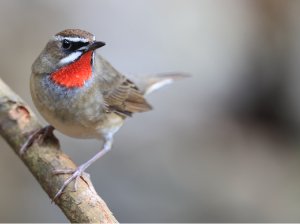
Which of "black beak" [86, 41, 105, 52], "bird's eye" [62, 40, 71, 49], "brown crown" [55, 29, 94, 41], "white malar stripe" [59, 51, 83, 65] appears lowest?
"white malar stripe" [59, 51, 83, 65]

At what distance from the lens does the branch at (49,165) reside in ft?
9.46

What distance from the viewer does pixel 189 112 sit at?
7.71m

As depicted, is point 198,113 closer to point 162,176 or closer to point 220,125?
point 220,125

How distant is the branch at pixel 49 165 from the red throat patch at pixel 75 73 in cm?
79

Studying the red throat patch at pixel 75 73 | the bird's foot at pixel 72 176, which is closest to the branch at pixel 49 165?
the bird's foot at pixel 72 176

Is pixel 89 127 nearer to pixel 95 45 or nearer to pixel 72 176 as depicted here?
pixel 72 176

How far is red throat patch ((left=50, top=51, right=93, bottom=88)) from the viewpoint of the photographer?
10.5ft

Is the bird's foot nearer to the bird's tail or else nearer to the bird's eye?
the bird's eye

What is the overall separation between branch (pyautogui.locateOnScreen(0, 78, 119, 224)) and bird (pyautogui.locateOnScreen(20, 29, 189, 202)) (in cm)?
9

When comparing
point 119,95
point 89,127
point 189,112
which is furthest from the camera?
point 189,112

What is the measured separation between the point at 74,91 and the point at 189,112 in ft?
15.3

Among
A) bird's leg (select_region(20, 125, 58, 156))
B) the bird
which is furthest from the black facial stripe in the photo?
bird's leg (select_region(20, 125, 58, 156))

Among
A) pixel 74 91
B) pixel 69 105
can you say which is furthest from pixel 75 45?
pixel 69 105

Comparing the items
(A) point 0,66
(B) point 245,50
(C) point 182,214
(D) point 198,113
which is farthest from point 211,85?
(A) point 0,66
